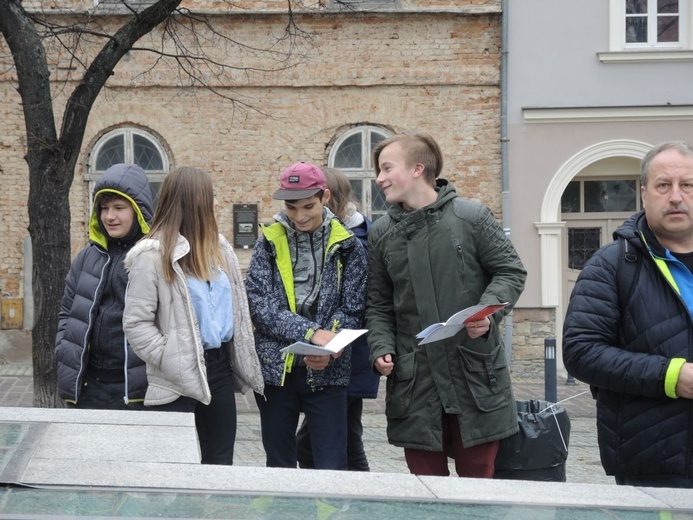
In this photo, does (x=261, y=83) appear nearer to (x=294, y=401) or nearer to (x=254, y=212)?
(x=254, y=212)

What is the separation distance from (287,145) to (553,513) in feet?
40.9

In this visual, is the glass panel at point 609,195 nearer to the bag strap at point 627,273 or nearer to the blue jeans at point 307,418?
the blue jeans at point 307,418

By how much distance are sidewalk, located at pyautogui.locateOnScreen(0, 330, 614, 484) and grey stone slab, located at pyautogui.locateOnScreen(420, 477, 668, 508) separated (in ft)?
9.35

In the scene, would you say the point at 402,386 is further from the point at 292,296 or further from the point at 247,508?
the point at 247,508

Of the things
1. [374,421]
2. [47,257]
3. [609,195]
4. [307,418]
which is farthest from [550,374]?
[307,418]

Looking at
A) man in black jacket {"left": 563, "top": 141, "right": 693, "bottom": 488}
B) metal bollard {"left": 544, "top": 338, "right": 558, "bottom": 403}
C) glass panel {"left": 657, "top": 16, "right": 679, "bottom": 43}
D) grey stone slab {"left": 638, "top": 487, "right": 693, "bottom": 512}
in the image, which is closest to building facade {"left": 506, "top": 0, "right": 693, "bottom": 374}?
glass panel {"left": 657, "top": 16, "right": 679, "bottom": 43}

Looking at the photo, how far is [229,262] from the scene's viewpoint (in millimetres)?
5094

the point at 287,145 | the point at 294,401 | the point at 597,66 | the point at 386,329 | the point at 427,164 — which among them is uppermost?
the point at 597,66

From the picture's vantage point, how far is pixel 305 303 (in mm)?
4930

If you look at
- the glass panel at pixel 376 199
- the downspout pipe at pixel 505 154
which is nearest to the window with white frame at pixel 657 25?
the downspout pipe at pixel 505 154

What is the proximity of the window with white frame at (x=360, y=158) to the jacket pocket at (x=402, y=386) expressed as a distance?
1052 centimetres

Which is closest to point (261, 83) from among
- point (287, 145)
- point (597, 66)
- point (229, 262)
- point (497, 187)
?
point (287, 145)

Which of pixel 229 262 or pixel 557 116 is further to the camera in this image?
pixel 557 116

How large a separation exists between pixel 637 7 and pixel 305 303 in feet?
38.5
